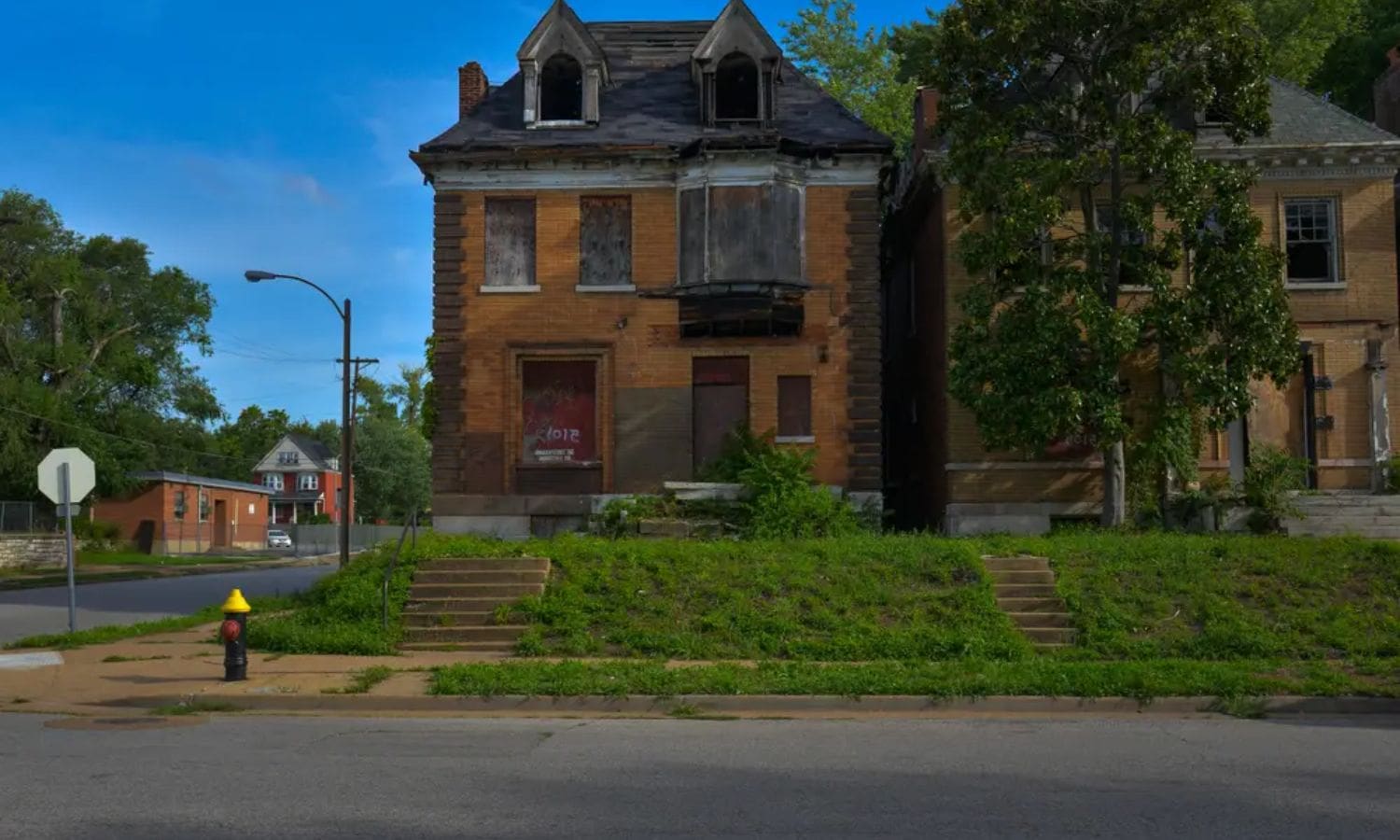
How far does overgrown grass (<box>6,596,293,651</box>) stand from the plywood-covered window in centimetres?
1045

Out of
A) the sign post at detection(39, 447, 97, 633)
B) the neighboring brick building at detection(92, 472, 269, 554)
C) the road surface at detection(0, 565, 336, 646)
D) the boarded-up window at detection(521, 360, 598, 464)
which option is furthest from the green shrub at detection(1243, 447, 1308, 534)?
the neighboring brick building at detection(92, 472, 269, 554)

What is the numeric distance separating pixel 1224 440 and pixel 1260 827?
63.7 feet

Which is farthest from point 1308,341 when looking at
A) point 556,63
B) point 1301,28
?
point 556,63

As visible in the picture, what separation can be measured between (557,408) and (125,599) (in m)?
12.7

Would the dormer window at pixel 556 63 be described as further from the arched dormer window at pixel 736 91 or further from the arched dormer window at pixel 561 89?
the arched dormer window at pixel 736 91

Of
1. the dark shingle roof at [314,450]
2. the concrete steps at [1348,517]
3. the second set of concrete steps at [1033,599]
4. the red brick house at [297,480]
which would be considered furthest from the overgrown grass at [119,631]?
the dark shingle roof at [314,450]

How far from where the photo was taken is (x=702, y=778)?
901 cm

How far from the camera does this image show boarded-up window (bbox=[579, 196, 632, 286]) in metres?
26.3

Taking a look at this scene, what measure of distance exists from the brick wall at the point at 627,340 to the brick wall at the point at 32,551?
30947 mm

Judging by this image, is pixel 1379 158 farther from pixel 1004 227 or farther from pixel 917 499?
pixel 917 499

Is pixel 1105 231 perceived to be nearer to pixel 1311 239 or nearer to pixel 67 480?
pixel 1311 239

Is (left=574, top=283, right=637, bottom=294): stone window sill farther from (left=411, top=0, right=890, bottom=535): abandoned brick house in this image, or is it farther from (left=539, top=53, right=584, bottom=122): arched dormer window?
(left=539, top=53, right=584, bottom=122): arched dormer window

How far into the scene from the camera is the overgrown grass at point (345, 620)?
17109mm

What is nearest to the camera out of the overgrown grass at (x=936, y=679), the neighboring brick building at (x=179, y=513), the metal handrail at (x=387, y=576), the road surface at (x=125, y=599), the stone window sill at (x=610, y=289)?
the overgrown grass at (x=936, y=679)
